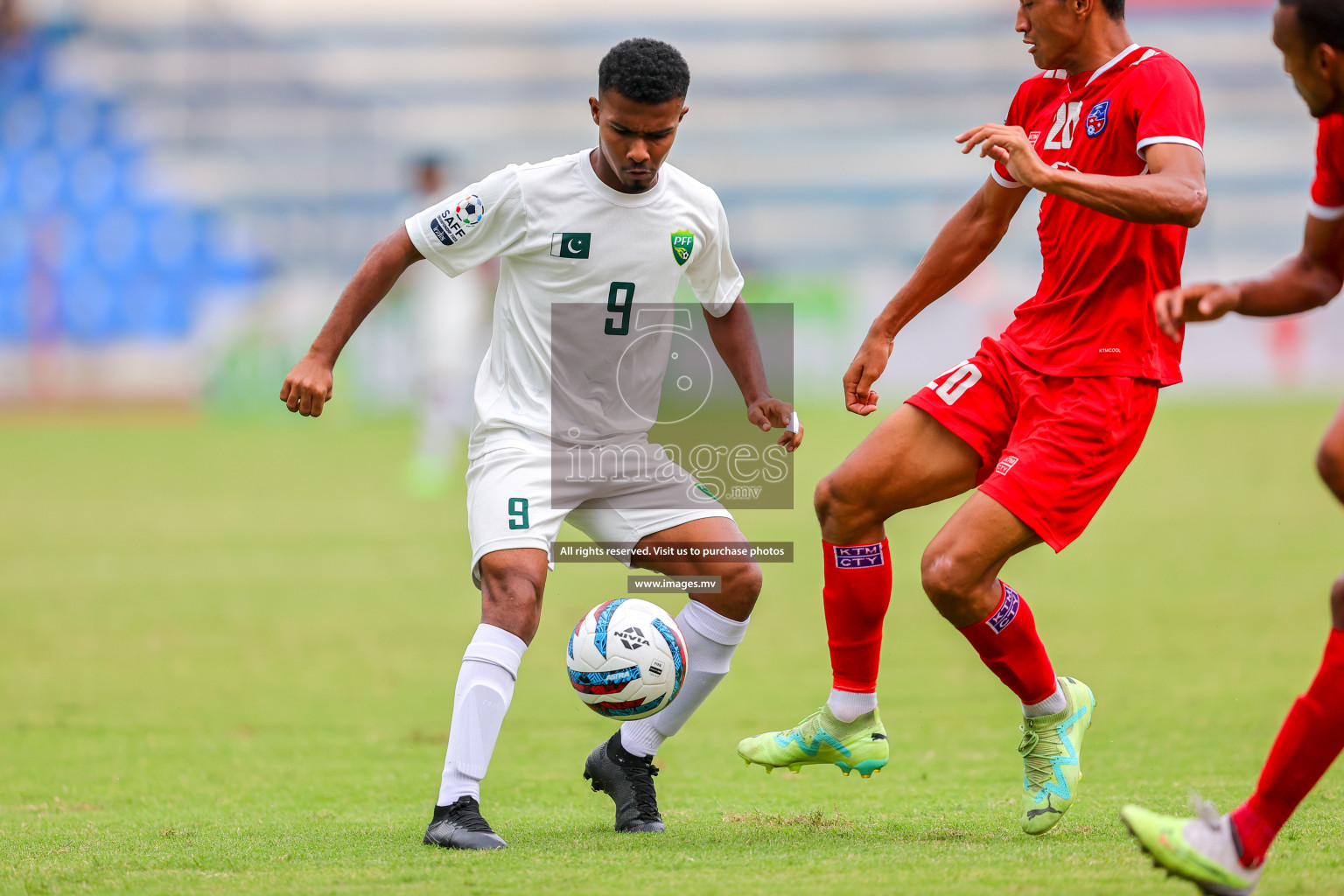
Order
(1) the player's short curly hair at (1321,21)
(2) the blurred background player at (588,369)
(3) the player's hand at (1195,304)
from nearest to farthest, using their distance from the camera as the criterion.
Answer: (1) the player's short curly hair at (1321,21)
(3) the player's hand at (1195,304)
(2) the blurred background player at (588,369)

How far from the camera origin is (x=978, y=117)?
36.8m

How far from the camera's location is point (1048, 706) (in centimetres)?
461

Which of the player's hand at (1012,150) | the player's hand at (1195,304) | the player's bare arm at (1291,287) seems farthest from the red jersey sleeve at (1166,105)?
the player's hand at (1195,304)

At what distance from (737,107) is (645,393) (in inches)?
1378

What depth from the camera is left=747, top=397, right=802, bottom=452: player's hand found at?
15.8 feet

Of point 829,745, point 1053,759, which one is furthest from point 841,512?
point 1053,759

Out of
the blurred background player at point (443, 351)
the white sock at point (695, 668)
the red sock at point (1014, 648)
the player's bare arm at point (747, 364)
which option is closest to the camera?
the red sock at point (1014, 648)

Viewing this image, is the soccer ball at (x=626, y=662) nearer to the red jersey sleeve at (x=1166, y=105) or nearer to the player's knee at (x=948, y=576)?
the player's knee at (x=948, y=576)

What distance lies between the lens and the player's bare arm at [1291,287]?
365cm

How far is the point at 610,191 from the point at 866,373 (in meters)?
1.05

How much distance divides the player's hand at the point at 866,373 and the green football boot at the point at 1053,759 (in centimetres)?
113

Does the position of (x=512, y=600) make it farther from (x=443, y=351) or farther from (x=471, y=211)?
(x=443, y=351)

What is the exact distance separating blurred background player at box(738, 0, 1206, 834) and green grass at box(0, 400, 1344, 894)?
411 mm

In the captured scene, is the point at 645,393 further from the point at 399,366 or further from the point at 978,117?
the point at 978,117
